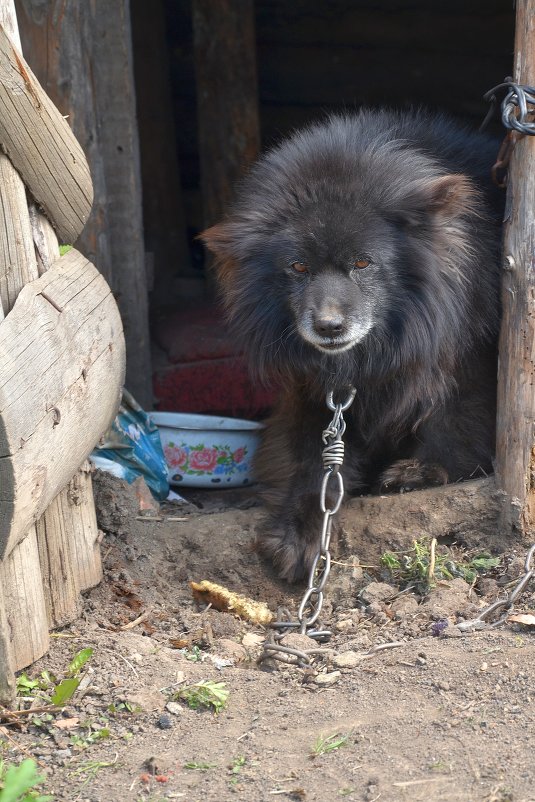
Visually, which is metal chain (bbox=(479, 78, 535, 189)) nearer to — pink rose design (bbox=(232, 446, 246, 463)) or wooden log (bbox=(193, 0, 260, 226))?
pink rose design (bbox=(232, 446, 246, 463))

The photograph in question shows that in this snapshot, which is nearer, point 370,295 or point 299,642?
point 299,642

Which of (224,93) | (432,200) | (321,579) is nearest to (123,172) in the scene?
(224,93)

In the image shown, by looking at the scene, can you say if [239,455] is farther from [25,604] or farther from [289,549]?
[25,604]

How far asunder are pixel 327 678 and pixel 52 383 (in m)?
1.31

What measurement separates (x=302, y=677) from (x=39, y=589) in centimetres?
93

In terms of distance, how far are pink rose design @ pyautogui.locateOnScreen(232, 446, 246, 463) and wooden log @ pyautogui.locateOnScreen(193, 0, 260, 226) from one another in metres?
1.85

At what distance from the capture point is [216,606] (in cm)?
404

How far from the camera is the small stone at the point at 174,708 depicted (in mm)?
→ 3094

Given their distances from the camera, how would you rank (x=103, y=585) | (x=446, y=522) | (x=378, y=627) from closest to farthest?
(x=378, y=627)
(x=103, y=585)
(x=446, y=522)

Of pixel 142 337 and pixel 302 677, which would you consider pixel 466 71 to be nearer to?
pixel 142 337

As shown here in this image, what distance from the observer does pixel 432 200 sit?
3.97 m

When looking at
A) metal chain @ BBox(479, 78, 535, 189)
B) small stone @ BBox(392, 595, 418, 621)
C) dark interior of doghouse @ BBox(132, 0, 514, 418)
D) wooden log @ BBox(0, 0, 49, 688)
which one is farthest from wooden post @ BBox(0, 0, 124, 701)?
dark interior of doghouse @ BBox(132, 0, 514, 418)

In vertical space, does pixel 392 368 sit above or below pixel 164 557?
above

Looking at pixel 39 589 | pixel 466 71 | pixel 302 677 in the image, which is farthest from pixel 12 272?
pixel 466 71
